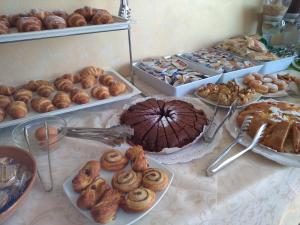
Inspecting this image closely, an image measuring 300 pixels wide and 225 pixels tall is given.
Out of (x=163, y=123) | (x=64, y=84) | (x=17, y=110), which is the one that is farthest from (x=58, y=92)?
(x=163, y=123)

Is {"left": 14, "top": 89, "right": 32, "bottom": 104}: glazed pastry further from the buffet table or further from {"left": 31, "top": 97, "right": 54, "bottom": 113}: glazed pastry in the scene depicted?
the buffet table

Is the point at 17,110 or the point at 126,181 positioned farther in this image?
the point at 17,110

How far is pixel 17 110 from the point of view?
73 cm

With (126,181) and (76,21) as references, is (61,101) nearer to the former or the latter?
(76,21)

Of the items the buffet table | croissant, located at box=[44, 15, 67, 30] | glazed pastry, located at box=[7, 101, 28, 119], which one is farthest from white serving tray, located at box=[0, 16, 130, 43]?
the buffet table

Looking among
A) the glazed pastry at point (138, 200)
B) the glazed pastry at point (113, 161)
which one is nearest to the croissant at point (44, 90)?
the glazed pastry at point (113, 161)

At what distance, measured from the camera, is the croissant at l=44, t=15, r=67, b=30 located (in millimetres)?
726

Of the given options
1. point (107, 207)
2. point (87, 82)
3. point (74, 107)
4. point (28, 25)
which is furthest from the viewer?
point (87, 82)

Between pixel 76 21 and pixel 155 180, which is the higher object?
pixel 76 21

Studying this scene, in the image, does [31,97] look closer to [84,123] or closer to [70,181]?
[84,123]

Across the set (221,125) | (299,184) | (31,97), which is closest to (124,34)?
(31,97)

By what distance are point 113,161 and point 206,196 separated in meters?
0.21

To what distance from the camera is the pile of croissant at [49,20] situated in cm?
70

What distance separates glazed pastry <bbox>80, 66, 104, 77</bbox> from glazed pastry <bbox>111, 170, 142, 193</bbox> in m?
0.52
